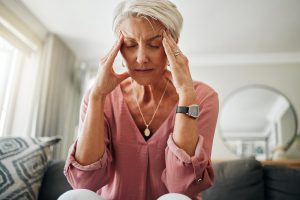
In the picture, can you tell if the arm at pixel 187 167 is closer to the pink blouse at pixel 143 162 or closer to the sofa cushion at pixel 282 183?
the pink blouse at pixel 143 162

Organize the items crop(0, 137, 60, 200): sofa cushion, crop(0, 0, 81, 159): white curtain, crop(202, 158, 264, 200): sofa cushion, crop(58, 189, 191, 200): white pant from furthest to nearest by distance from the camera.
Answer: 1. crop(0, 0, 81, 159): white curtain
2. crop(202, 158, 264, 200): sofa cushion
3. crop(0, 137, 60, 200): sofa cushion
4. crop(58, 189, 191, 200): white pant

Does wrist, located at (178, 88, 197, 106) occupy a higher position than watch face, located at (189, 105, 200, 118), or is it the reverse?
wrist, located at (178, 88, 197, 106)

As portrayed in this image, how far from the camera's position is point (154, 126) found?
0.98 metres

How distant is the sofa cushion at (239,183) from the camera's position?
1383mm

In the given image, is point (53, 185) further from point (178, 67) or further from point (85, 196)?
point (178, 67)

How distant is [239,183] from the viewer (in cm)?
141

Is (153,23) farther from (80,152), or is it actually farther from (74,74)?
(74,74)

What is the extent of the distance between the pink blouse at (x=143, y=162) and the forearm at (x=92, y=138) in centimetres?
2

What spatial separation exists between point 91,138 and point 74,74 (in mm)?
2517

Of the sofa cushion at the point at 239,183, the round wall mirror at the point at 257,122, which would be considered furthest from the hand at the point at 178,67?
the round wall mirror at the point at 257,122

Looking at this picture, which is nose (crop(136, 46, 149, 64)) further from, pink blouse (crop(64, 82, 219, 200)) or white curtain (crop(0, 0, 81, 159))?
white curtain (crop(0, 0, 81, 159))

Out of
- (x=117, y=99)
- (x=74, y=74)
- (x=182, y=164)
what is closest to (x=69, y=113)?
(x=74, y=74)

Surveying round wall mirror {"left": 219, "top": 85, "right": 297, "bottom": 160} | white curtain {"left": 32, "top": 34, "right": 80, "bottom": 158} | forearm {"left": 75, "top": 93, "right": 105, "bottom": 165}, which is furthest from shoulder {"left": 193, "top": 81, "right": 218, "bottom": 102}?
round wall mirror {"left": 219, "top": 85, "right": 297, "bottom": 160}

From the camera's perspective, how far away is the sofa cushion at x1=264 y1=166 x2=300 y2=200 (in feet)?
4.40
